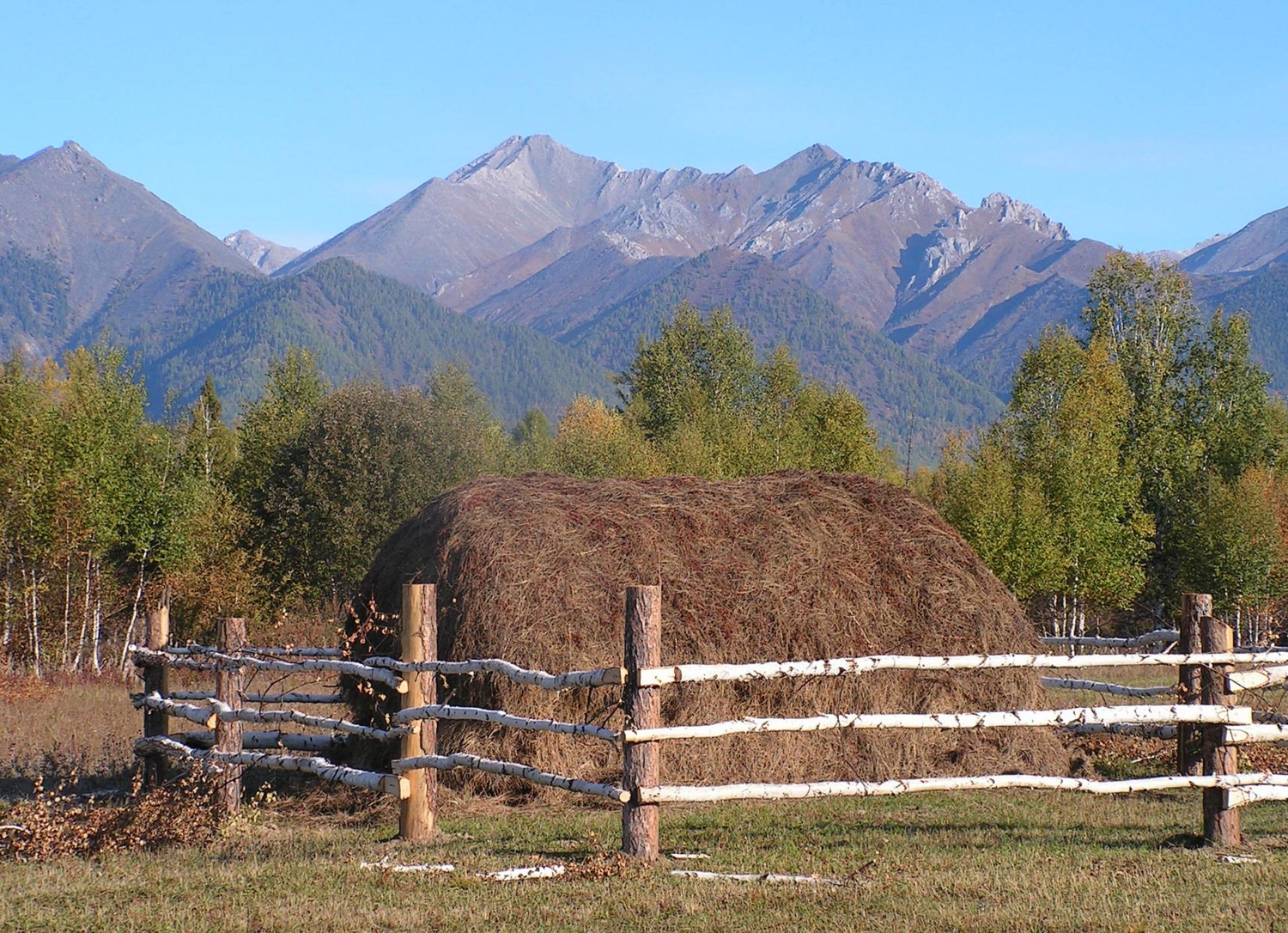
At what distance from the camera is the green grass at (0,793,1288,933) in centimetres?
605

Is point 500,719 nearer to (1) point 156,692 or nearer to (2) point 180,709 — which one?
(2) point 180,709

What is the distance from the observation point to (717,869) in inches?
279

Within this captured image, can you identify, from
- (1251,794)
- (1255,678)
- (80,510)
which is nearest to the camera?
(1251,794)

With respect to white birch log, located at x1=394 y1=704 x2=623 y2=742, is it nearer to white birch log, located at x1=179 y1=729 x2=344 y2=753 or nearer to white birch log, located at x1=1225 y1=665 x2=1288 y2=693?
white birch log, located at x1=179 y1=729 x2=344 y2=753

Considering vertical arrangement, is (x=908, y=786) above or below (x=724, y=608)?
below

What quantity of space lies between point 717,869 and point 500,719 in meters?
1.83

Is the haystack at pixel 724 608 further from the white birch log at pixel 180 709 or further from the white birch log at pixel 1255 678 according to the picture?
the white birch log at pixel 1255 678

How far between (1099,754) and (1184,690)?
13.4 feet

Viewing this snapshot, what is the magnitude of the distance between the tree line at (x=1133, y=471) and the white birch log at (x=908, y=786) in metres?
26.9

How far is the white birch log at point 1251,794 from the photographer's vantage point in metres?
7.72

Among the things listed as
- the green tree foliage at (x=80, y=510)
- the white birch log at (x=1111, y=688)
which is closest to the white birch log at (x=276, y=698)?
the white birch log at (x=1111, y=688)

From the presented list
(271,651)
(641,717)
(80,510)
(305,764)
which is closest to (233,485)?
(80,510)

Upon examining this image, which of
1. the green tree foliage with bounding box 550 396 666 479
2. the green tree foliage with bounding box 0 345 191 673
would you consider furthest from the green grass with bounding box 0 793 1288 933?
the green tree foliage with bounding box 550 396 666 479

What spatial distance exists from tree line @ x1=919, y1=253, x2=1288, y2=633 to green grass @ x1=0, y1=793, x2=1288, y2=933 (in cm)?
2686
